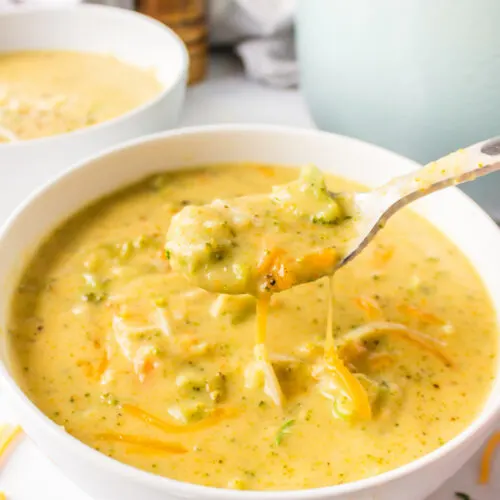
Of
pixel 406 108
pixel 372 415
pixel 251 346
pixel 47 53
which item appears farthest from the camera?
pixel 47 53

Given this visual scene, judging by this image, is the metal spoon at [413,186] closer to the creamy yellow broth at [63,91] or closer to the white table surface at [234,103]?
the white table surface at [234,103]

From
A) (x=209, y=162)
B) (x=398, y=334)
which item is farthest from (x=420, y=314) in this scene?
(x=209, y=162)

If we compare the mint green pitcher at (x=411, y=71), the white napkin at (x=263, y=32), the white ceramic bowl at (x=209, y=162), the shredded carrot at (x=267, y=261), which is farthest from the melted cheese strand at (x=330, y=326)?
the white napkin at (x=263, y=32)

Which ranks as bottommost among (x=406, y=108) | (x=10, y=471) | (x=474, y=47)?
(x=10, y=471)

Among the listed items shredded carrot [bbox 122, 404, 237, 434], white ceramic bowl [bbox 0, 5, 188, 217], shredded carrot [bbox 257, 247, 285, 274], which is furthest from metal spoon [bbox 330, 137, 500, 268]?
white ceramic bowl [bbox 0, 5, 188, 217]

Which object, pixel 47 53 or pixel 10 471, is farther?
pixel 47 53

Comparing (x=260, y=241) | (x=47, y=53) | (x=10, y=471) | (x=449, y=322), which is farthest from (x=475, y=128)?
(x=47, y=53)

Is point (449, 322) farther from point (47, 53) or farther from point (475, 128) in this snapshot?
point (47, 53)
